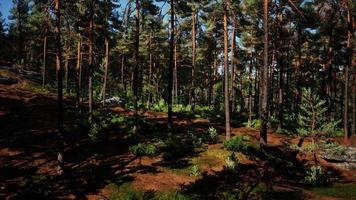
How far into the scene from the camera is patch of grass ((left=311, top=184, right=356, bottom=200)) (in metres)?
19.3

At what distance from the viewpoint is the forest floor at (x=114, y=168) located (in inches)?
737

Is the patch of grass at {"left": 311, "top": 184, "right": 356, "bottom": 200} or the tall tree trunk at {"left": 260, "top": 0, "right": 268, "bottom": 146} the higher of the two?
the tall tree trunk at {"left": 260, "top": 0, "right": 268, "bottom": 146}

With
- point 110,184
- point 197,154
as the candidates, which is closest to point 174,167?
point 197,154

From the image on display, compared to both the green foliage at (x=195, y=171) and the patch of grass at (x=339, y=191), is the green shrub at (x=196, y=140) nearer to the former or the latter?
the green foliage at (x=195, y=171)

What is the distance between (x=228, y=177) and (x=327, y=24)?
23410mm

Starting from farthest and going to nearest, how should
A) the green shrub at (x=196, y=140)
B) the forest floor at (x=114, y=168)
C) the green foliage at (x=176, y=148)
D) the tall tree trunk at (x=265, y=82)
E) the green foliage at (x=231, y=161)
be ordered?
the green shrub at (x=196, y=140), the green foliage at (x=176, y=148), the tall tree trunk at (x=265, y=82), the green foliage at (x=231, y=161), the forest floor at (x=114, y=168)

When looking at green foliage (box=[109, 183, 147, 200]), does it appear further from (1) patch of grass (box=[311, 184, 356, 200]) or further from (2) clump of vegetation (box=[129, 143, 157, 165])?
(1) patch of grass (box=[311, 184, 356, 200])

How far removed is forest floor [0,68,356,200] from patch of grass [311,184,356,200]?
45mm

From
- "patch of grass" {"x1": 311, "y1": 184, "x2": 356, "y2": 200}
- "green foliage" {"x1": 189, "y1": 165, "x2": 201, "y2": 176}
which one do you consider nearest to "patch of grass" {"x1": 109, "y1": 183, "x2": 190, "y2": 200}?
"green foliage" {"x1": 189, "y1": 165, "x2": 201, "y2": 176}

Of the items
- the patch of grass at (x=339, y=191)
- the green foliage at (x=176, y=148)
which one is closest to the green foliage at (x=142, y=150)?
the green foliage at (x=176, y=148)

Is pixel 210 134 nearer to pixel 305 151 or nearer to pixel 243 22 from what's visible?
pixel 305 151

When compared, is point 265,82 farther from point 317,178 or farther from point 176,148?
point 176,148

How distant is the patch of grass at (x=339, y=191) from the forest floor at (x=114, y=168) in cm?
4

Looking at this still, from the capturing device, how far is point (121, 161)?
2273 cm
